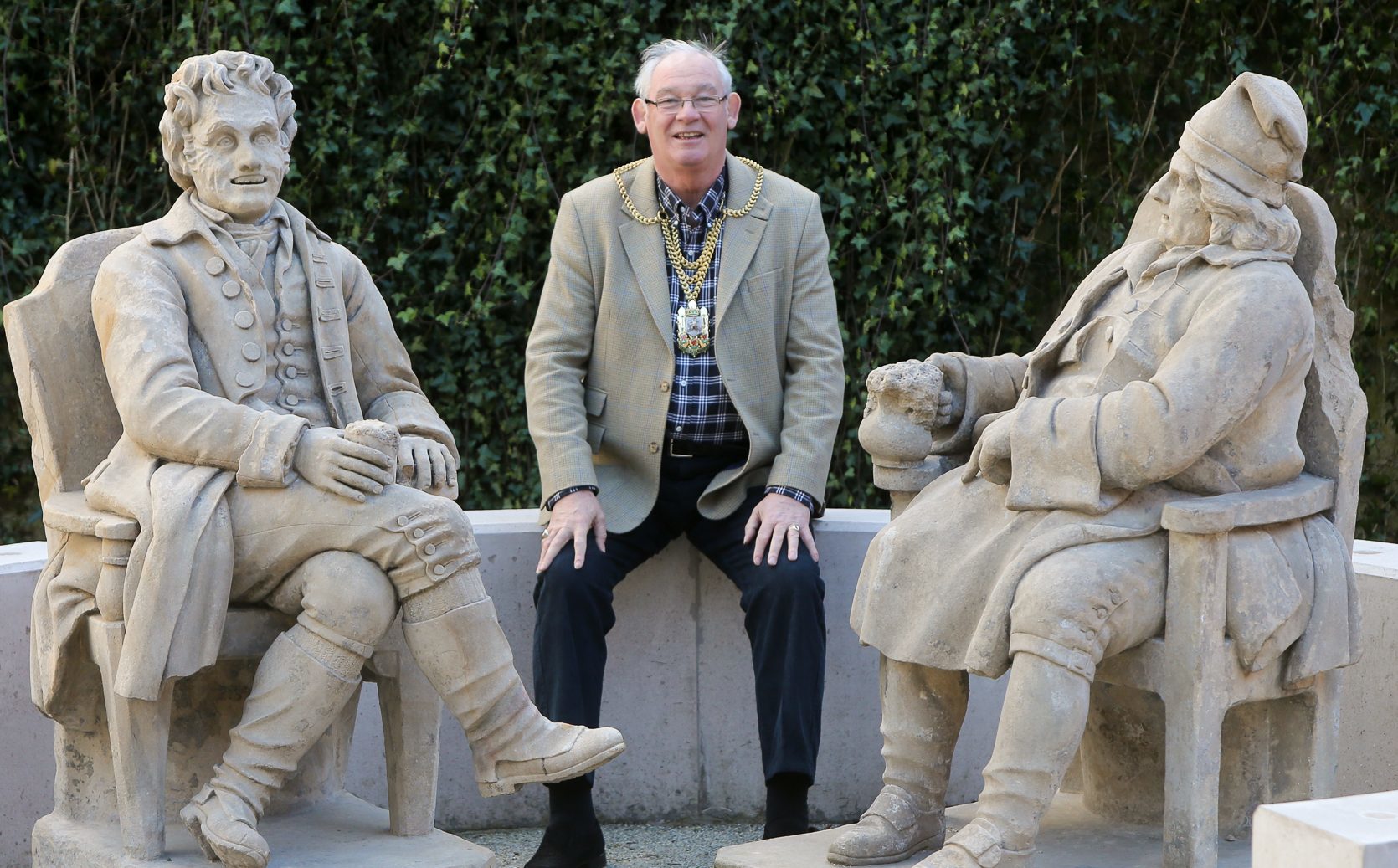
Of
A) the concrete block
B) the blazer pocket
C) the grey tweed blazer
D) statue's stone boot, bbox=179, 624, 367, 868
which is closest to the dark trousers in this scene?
the grey tweed blazer

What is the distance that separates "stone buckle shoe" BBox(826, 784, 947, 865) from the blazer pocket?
4.20ft

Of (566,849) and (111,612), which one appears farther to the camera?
(566,849)

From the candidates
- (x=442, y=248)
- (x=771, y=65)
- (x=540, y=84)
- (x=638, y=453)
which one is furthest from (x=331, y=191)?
(x=638, y=453)

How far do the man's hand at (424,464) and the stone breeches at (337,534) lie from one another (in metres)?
0.23

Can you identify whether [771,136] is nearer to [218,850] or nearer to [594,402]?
[594,402]

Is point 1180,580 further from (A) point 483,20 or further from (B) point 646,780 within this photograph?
(A) point 483,20

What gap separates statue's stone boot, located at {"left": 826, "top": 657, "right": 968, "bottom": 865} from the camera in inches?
137

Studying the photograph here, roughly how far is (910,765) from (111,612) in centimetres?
152

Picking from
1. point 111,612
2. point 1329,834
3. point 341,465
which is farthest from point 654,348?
point 1329,834

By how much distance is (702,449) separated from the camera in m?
4.38

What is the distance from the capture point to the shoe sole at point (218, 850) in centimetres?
326

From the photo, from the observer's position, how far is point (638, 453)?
14.3 feet

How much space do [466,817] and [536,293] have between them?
2.09 m

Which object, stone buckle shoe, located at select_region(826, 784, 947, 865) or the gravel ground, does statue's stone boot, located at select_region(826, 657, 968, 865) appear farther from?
the gravel ground
